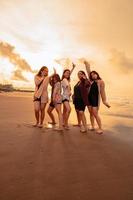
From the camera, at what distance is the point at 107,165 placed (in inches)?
154

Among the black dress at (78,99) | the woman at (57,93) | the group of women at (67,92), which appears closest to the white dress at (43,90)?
the group of women at (67,92)

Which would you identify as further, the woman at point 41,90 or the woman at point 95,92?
the woman at point 41,90

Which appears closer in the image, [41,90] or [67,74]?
[41,90]

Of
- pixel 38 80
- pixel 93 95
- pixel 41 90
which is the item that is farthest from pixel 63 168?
pixel 38 80

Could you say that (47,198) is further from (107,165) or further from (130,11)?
(130,11)

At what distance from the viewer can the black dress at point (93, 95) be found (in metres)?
7.17

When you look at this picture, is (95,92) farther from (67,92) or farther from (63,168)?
(63,168)

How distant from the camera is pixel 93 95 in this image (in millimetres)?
7172

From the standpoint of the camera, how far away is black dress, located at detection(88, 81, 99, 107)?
717 cm

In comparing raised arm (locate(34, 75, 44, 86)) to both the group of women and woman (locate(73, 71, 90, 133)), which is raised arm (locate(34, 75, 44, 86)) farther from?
woman (locate(73, 71, 90, 133))

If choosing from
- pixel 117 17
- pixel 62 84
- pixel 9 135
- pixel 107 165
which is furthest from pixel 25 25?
pixel 107 165

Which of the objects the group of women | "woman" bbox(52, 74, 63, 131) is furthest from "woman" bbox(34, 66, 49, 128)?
"woman" bbox(52, 74, 63, 131)

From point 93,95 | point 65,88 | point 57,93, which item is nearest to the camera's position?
point 93,95

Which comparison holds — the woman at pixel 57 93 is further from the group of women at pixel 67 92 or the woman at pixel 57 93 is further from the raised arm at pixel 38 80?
the raised arm at pixel 38 80
